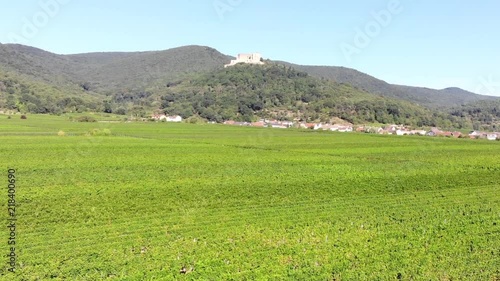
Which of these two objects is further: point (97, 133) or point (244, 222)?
point (97, 133)

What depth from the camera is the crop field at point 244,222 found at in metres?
14.8

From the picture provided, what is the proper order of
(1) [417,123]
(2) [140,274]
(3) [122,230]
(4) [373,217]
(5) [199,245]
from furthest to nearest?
(1) [417,123] → (4) [373,217] → (3) [122,230] → (5) [199,245] → (2) [140,274]

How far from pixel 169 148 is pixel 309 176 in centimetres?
2545

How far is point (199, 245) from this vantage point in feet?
55.6

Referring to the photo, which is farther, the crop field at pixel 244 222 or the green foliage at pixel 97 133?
the green foliage at pixel 97 133

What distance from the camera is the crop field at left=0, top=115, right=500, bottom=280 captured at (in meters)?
14.8

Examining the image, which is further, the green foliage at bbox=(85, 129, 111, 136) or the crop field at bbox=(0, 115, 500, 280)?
the green foliage at bbox=(85, 129, 111, 136)

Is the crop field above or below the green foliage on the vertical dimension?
below

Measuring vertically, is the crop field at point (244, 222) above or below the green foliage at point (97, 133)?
below

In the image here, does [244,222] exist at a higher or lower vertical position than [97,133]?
lower

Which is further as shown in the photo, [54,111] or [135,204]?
[54,111]

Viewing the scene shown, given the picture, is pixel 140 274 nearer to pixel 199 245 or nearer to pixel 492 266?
pixel 199 245

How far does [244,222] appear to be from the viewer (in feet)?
69.1

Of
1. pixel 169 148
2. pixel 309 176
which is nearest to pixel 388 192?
pixel 309 176
